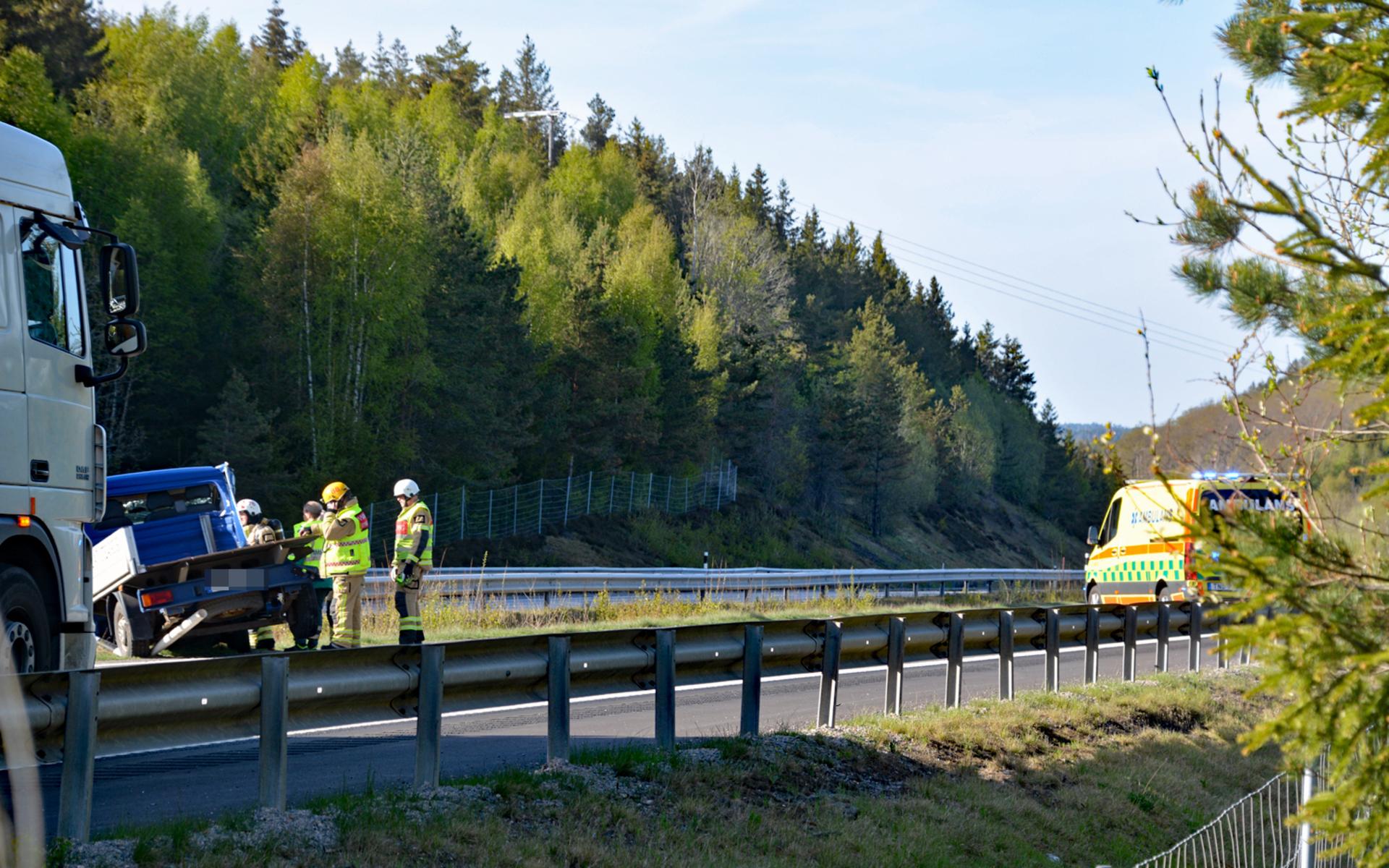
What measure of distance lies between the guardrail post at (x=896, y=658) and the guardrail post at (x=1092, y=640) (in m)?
3.69

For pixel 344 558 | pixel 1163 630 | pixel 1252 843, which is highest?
Answer: pixel 344 558

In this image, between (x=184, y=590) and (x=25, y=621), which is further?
(x=184, y=590)

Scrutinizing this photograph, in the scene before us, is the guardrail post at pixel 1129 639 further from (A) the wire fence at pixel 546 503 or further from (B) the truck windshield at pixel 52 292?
(A) the wire fence at pixel 546 503

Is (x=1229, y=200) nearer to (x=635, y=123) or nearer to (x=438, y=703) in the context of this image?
(x=438, y=703)

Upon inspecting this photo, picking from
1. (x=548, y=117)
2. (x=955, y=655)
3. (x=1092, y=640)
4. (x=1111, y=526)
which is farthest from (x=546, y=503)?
(x=548, y=117)

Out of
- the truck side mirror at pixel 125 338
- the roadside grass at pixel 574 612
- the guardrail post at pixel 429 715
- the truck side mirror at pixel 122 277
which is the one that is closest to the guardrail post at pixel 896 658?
the roadside grass at pixel 574 612

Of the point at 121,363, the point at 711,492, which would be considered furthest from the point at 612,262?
the point at 121,363

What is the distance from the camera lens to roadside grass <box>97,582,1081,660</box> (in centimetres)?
1747

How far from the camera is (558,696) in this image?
7.77m

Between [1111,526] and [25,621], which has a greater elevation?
[25,621]

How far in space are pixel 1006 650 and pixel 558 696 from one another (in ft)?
19.3

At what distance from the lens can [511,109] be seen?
10419cm

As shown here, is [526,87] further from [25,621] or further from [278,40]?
[25,621]

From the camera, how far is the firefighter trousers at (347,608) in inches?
551
